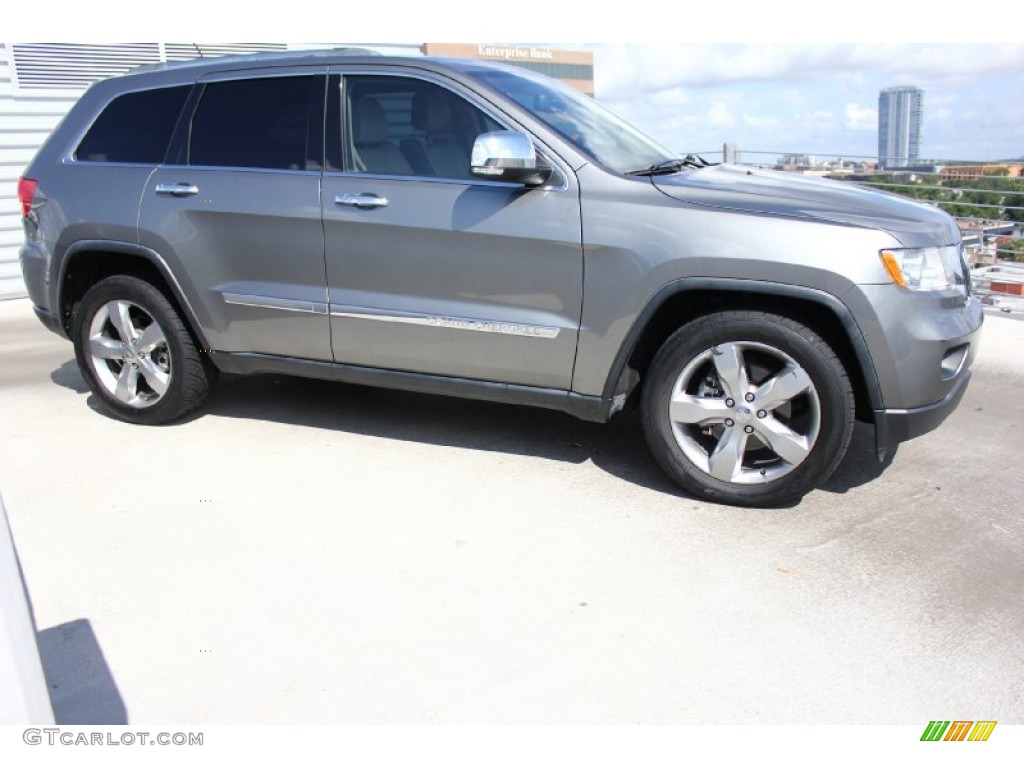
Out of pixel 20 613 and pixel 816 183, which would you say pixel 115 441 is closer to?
pixel 20 613

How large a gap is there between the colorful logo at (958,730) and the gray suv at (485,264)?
1.29m

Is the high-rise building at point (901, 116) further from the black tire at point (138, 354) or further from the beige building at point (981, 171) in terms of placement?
the black tire at point (138, 354)

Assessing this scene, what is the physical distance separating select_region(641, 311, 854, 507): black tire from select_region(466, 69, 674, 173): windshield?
87 centimetres

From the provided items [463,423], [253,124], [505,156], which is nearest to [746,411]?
[505,156]

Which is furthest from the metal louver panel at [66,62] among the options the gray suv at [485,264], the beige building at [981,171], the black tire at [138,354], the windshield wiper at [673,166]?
the beige building at [981,171]

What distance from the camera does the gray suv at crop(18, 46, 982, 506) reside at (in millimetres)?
3566

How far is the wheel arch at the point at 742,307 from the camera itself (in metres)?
3.51

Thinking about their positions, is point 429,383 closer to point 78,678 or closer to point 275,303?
point 275,303

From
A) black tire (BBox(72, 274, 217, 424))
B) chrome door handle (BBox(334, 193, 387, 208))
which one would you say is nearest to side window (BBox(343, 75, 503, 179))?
chrome door handle (BBox(334, 193, 387, 208))

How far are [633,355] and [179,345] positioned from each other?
239 centimetres

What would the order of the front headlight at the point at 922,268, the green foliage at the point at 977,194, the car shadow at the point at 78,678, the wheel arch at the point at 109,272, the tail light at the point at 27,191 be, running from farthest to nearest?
the green foliage at the point at 977,194 → the tail light at the point at 27,191 → the wheel arch at the point at 109,272 → the front headlight at the point at 922,268 → the car shadow at the point at 78,678

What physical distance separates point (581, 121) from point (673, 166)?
0.47 meters

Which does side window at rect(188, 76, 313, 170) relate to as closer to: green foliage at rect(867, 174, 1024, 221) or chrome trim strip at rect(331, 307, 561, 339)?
chrome trim strip at rect(331, 307, 561, 339)

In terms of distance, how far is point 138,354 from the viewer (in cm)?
485
